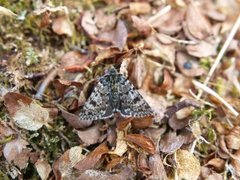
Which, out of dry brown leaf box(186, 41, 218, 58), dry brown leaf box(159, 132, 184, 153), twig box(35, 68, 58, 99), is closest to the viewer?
dry brown leaf box(159, 132, 184, 153)

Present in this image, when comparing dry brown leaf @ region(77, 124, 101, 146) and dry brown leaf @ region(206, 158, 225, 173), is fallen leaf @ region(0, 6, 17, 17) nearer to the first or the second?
dry brown leaf @ region(77, 124, 101, 146)

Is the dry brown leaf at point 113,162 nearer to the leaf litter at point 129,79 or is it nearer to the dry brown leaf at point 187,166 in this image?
the leaf litter at point 129,79

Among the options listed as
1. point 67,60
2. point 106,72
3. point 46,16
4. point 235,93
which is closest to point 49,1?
point 46,16

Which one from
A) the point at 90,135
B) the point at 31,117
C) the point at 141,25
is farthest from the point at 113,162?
the point at 141,25

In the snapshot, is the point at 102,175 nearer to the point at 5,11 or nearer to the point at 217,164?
the point at 217,164

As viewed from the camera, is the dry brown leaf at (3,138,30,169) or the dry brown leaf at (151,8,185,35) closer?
the dry brown leaf at (3,138,30,169)

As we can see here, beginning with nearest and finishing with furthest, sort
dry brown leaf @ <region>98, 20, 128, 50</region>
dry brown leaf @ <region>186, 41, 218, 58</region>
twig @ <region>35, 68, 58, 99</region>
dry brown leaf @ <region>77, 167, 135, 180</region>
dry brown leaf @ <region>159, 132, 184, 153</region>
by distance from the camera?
dry brown leaf @ <region>77, 167, 135, 180</region>
dry brown leaf @ <region>159, 132, 184, 153</region>
twig @ <region>35, 68, 58, 99</region>
dry brown leaf @ <region>98, 20, 128, 50</region>
dry brown leaf @ <region>186, 41, 218, 58</region>

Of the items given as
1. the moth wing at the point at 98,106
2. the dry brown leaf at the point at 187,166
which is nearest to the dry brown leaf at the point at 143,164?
the dry brown leaf at the point at 187,166

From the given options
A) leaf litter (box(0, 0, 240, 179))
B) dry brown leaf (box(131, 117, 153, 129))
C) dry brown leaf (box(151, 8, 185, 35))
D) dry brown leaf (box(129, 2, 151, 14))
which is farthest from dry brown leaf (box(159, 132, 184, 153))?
dry brown leaf (box(129, 2, 151, 14))

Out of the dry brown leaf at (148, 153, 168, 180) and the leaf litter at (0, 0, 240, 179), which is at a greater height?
the leaf litter at (0, 0, 240, 179)
